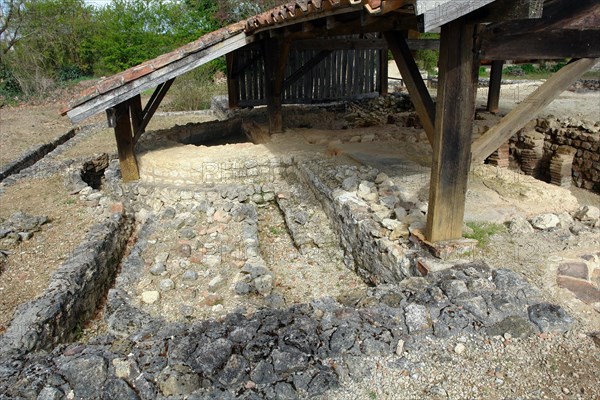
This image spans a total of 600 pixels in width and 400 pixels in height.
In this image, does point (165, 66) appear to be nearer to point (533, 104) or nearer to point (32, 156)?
point (533, 104)

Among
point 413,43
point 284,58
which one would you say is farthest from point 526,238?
point 413,43

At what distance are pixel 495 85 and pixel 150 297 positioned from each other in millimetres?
9126

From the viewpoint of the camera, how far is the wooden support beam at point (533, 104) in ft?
12.0

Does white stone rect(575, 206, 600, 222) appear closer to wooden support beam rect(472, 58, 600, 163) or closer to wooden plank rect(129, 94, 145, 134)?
wooden support beam rect(472, 58, 600, 163)

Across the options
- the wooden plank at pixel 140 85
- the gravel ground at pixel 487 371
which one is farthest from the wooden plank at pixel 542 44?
the wooden plank at pixel 140 85

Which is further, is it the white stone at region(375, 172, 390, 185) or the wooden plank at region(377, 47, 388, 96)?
the wooden plank at region(377, 47, 388, 96)

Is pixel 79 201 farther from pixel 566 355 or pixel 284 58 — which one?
pixel 566 355

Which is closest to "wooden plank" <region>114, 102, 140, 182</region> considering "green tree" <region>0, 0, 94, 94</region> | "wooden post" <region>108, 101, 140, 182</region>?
"wooden post" <region>108, 101, 140, 182</region>

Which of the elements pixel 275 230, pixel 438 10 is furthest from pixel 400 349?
pixel 275 230

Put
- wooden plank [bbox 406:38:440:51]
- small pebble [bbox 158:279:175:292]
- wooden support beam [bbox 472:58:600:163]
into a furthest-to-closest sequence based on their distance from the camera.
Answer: wooden plank [bbox 406:38:440:51], small pebble [bbox 158:279:175:292], wooden support beam [bbox 472:58:600:163]

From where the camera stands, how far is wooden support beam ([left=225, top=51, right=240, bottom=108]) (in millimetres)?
11273

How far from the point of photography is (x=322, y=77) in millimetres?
12633

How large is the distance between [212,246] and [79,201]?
292cm

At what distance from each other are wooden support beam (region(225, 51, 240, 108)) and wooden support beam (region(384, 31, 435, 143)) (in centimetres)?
792
